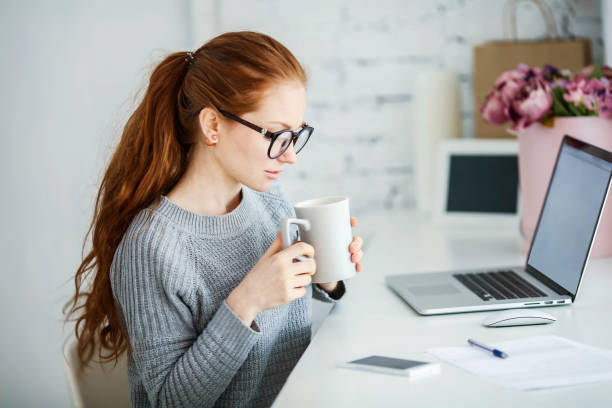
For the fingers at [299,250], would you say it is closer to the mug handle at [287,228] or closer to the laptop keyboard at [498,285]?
the mug handle at [287,228]

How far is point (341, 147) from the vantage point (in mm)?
2033

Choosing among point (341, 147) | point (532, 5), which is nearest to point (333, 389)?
point (341, 147)

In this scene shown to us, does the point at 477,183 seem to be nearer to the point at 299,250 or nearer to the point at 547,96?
the point at 547,96

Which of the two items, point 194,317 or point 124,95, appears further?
point 124,95

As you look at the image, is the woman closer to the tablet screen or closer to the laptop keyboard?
the tablet screen

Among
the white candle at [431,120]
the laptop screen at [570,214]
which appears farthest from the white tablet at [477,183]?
the laptop screen at [570,214]

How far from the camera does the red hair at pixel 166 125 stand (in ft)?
3.21

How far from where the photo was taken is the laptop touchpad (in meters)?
1.12

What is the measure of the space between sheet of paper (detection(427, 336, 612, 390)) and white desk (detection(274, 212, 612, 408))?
0.02m

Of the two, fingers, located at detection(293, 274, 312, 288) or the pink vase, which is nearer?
fingers, located at detection(293, 274, 312, 288)

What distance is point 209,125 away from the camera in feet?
3.30

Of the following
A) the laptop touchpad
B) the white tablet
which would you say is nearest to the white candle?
the white tablet

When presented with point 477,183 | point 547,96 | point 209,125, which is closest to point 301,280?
point 209,125

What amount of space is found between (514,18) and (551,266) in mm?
974
